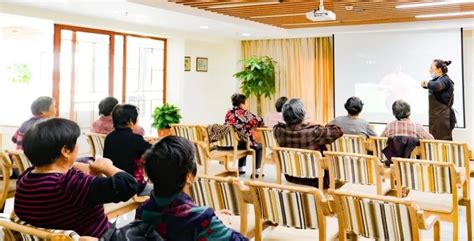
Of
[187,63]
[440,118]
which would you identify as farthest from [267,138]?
[187,63]

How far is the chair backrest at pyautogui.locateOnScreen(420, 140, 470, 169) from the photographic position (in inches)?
145

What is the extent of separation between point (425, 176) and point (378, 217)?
1.08 meters

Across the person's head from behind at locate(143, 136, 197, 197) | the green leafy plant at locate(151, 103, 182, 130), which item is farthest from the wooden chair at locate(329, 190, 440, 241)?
the green leafy plant at locate(151, 103, 182, 130)

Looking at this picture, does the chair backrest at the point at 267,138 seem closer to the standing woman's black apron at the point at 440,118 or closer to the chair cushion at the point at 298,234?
the standing woman's black apron at the point at 440,118

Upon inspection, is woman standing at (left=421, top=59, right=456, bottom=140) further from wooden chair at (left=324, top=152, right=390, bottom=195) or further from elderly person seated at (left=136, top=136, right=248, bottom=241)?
elderly person seated at (left=136, top=136, right=248, bottom=241)

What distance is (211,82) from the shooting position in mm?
10125

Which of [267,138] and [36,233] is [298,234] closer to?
[36,233]

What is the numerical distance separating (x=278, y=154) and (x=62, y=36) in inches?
197

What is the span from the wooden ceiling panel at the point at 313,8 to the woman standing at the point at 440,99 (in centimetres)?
99

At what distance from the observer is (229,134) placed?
553 cm

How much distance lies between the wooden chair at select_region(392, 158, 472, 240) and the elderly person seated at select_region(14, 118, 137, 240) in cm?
208

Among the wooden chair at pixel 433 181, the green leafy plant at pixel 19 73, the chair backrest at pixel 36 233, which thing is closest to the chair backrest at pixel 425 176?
the wooden chair at pixel 433 181

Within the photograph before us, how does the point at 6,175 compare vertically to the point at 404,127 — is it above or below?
below

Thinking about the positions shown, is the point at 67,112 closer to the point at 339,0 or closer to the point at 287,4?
the point at 287,4
